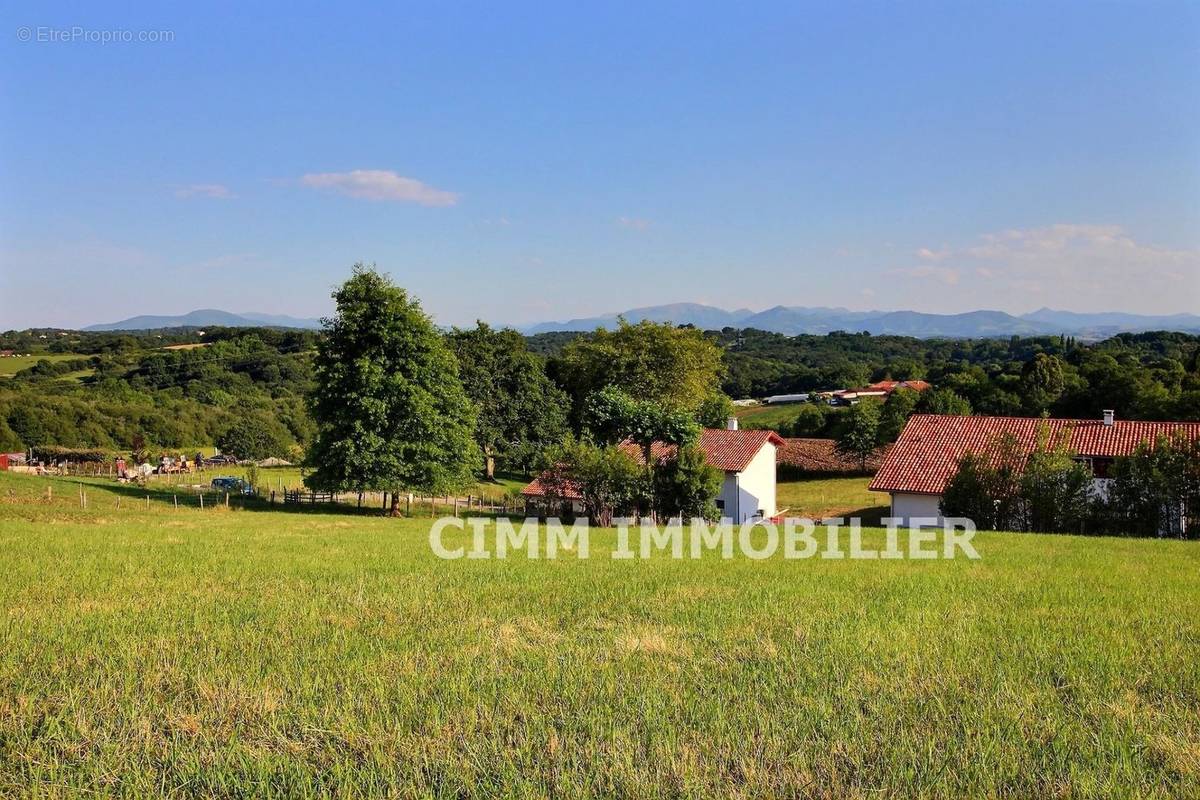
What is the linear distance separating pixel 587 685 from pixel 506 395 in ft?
179

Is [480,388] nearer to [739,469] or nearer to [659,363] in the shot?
[659,363]

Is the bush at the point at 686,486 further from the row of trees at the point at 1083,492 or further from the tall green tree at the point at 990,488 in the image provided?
the row of trees at the point at 1083,492

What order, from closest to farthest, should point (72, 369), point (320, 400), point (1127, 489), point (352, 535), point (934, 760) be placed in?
point (934, 760) < point (352, 535) < point (1127, 489) < point (320, 400) < point (72, 369)

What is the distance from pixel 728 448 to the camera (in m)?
44.4

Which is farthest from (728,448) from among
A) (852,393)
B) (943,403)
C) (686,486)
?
(852,393)

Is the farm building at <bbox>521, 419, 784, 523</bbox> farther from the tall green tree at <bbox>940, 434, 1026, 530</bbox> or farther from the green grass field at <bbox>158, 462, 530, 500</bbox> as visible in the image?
the tall green tree at <bbox>940, 434, 1026, 530</bbox>

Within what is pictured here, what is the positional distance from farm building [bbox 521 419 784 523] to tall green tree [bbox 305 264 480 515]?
7.87 metres

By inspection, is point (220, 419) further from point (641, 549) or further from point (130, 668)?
point (130, 668)

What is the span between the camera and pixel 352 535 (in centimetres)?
2319

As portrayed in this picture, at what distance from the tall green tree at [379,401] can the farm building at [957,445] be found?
67.7 ft

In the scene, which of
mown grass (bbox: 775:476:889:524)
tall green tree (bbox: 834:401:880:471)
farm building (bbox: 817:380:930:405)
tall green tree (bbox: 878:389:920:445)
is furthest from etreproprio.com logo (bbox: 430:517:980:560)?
farm building (bbox: 817:380:930:405)

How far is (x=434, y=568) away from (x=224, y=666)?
7387 millimetres

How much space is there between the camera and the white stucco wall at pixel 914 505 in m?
35.3

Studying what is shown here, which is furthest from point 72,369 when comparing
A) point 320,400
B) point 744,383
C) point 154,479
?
point 744,383
